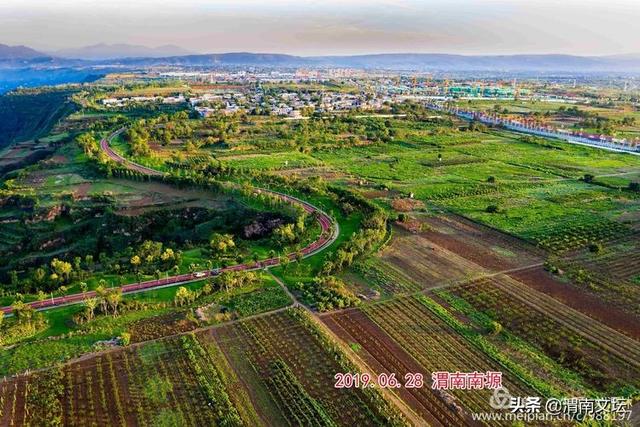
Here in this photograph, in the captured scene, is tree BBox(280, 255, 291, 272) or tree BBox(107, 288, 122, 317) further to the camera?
tree BBox(280, 255, 291, 272)

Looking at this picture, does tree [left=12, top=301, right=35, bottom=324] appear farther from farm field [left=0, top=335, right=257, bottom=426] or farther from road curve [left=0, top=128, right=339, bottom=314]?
farm field [left=0, top=335, right=257, bottom=426]

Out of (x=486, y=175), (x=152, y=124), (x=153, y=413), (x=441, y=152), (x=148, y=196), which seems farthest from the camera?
(x=152, y=124)

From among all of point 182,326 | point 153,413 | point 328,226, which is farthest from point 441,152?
point 153,413

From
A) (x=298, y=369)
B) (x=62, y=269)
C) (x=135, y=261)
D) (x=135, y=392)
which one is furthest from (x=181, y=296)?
(x=298, y=369)

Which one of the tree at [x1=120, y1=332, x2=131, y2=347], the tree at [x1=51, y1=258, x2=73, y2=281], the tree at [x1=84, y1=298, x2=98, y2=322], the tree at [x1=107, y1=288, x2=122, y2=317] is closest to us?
the tree at [x1=120, y1=332, x2=131, y2=347]

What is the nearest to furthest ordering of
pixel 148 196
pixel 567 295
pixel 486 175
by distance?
pixel 567 295, pixel 148 196, pixel 486 175

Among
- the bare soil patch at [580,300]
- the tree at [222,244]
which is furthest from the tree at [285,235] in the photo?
the bare soil patch at [580,300]

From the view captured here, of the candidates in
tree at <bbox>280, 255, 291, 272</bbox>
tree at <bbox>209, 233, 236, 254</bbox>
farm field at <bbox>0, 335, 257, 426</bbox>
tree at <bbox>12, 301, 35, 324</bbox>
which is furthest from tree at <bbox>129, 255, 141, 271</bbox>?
tree at <bbox>280, 255, 291, 272</bbox>

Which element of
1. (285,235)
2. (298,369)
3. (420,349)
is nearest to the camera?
(298,369)

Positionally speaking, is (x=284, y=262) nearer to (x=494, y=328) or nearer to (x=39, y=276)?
(x=494, y=328)

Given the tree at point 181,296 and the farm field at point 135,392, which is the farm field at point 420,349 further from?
the tree at point 181,296

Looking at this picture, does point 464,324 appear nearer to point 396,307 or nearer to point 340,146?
point 396,307
